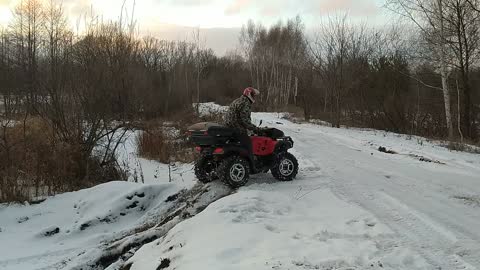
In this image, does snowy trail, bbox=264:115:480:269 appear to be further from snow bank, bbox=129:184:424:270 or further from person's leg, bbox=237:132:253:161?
person's leg, bbox=237:132:253:161

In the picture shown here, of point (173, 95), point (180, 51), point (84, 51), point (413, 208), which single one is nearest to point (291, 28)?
point (180, 51)

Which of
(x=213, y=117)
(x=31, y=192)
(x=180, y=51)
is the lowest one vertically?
(x=31, y=192)

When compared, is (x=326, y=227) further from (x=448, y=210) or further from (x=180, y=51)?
(x=180, y=51)

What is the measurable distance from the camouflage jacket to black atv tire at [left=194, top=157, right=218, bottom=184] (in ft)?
3.37

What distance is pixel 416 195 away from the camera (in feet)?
24.6

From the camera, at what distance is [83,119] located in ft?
38.4

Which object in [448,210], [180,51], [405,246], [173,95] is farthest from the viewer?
[180,51]

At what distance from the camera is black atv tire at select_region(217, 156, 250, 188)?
809 cm

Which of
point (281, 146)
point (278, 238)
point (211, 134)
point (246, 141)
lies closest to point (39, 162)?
point (211, 134)

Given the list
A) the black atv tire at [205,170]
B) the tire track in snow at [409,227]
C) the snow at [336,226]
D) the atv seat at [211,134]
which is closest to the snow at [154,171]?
the black atv tire at [205,170]

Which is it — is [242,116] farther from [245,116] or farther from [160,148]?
[160,148]

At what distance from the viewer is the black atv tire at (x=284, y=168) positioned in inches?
342

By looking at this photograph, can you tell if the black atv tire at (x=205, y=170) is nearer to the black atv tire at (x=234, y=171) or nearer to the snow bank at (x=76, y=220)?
the black atv tire at (x=234, y=171)

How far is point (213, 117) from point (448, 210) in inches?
668
